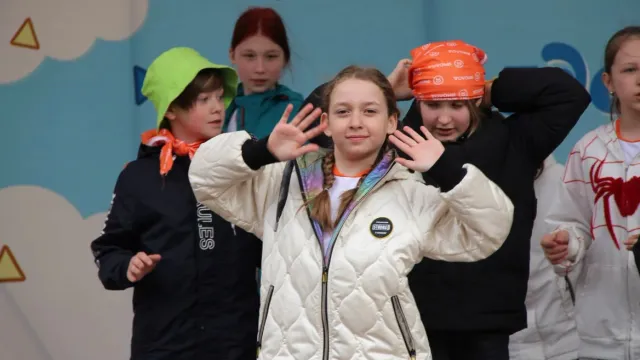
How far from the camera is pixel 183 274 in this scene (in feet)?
12.0

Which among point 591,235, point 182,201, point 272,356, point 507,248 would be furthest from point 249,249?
point 591,235

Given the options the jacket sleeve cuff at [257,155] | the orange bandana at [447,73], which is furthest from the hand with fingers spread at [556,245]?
the jacket sleeve cuff at [257,155]

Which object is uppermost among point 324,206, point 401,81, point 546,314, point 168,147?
point 401,81

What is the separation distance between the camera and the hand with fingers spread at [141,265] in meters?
3.48

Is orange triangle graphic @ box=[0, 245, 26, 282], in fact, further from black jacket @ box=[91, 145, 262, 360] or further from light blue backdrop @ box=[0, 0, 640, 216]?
black jacket @ box=[91, 145, 262, 360]

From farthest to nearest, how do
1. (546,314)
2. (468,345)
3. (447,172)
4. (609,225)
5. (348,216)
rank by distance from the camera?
(546,314), (609,225), (468,345), (348,216), (447,172)

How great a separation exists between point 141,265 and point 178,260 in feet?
0.62

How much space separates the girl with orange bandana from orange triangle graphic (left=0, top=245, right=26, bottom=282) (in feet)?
6.73

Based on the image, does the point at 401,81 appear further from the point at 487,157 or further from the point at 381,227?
the point at 381,227

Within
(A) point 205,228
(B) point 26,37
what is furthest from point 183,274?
(B) point 26,37

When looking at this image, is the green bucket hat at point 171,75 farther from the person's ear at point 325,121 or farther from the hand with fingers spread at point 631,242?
the hand with fingers spread at point 631,242

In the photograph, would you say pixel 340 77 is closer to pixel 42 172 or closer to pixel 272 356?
pixel 272 356

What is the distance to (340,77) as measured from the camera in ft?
11.2

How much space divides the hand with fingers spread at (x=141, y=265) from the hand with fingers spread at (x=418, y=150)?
828mm
